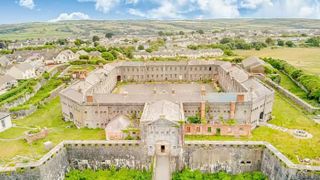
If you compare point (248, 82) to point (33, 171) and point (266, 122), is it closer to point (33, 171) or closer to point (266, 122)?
point (266, 122)

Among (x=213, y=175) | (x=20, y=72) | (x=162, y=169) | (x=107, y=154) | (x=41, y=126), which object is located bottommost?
(x=213, y=175)

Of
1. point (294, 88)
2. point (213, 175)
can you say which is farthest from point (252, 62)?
point (213, 175)

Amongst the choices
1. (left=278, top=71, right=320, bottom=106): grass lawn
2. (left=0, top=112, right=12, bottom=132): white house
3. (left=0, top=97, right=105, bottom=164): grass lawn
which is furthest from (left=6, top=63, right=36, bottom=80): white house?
(left=278, top=71, right=320, bottom=106): grass lawn

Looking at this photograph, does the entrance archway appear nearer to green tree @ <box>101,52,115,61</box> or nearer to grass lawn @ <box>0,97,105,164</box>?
grass lawn @ <box>0,97,105,164</box>

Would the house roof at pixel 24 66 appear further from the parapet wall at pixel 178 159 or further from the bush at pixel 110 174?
the bush at pixel 110 174

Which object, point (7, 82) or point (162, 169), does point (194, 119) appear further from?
point (7, 82)
